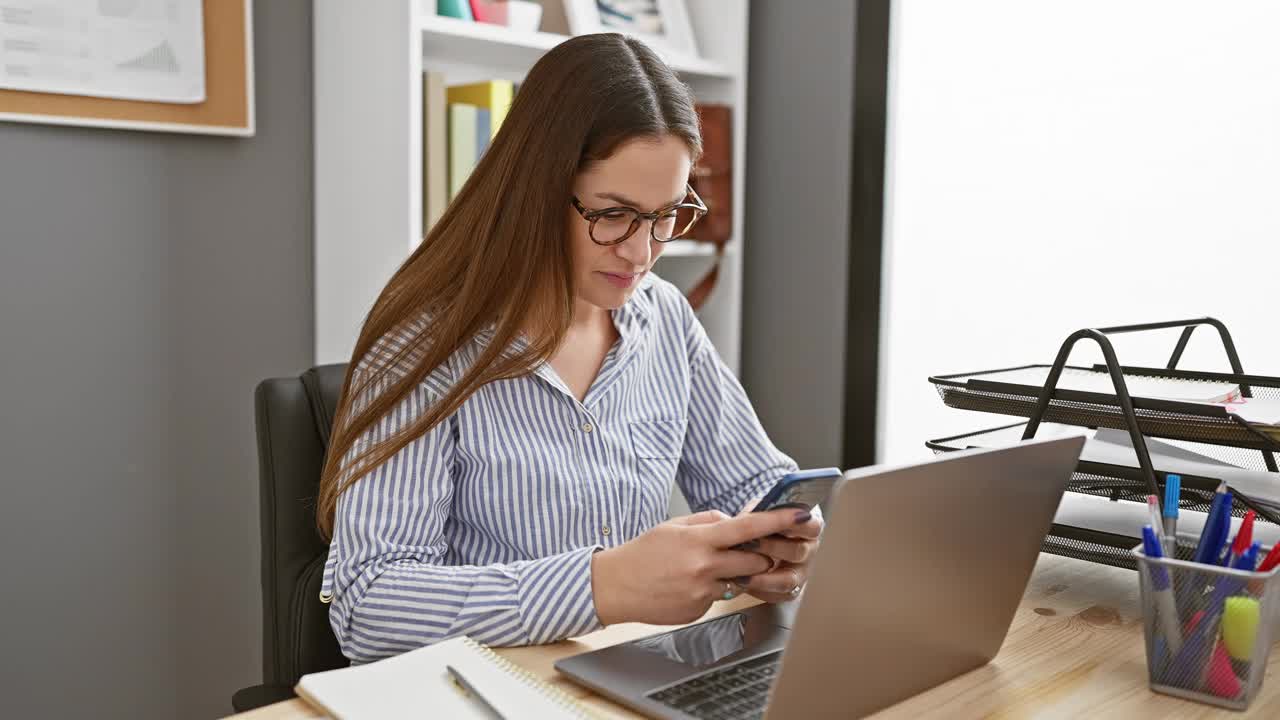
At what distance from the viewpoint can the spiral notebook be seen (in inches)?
Result: 33.0

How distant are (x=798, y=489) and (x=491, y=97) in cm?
125

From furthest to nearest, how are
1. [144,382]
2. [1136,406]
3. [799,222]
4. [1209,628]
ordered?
[799,222] → [144,382] → [1136,406] → [1209,628]

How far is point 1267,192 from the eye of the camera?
6.56ft

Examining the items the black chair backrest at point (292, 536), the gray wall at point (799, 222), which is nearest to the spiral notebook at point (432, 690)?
the black chair backrest at point (292, 536)

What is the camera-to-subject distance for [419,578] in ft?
3.59

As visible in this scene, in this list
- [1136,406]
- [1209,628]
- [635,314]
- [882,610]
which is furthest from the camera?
[635,314]

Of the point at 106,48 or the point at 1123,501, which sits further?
the point at 106,48

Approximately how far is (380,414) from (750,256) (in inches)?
63.8

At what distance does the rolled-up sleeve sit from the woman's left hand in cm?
17

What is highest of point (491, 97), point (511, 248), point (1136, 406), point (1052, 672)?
point (491, 97)

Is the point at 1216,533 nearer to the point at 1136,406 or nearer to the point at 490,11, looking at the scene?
the point at 1136,406

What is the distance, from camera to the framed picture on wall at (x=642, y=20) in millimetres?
2240

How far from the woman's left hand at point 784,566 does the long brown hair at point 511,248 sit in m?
0.36

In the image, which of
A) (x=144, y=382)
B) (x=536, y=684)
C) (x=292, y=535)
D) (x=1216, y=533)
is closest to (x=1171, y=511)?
(x=1216, y=533)
